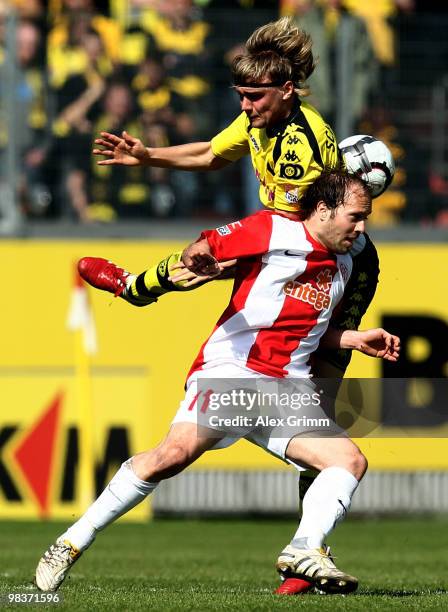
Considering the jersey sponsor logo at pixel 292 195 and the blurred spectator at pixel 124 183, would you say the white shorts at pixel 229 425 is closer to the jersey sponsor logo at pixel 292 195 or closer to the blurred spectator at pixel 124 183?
the jersey sponsor logo at pixel 292 195

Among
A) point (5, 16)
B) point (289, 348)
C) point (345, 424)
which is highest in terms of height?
point (5, 16)

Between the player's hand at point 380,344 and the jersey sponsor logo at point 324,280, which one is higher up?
the jersey sponsor logo at point 324,280

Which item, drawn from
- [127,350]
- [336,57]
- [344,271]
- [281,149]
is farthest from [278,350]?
[336,57]

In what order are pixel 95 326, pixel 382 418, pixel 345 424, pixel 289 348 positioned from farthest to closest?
1. pixel 95 326
2. pixel 382 418
3. pixel 345 424
4. pixel 289 348

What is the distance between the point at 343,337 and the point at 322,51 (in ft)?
24.6

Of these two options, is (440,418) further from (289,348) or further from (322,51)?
(289,348)

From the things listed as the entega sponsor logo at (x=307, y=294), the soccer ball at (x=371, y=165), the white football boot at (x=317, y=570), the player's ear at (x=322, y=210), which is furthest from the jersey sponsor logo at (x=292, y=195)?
the white football boot at (x=317, y=570)

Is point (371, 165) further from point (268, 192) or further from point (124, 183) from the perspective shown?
point (124, 183)

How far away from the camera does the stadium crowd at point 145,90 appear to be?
13.8 meters

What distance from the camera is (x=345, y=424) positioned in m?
7.23

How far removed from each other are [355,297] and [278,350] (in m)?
0.70

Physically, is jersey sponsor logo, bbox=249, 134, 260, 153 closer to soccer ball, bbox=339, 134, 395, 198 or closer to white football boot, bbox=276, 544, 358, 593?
soccer ball, bbox=339, 134, 395, 198

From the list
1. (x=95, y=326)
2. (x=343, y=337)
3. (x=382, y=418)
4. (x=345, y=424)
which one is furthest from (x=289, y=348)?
(x=95, y=326)

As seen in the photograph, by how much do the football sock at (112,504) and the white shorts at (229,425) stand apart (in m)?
0.36
